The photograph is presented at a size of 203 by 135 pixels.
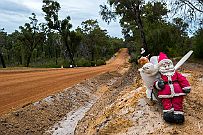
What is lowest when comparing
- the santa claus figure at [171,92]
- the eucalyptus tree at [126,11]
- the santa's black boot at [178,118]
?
the santa's black boot at [178,118]

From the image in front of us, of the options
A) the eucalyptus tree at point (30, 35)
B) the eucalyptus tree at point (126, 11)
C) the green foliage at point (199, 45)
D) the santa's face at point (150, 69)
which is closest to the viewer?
Answer: the santa's face at point (150, 69)

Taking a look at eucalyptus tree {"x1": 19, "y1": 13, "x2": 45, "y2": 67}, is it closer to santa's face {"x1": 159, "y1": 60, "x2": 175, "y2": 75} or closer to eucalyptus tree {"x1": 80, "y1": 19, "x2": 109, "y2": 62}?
eucalyptus tree {"x1": 80, "y1": 19, "x2": 109, "y2": 62}

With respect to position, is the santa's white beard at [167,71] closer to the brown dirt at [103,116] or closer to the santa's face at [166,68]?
the santa's face at [166,68]

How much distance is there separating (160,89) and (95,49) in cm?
8140

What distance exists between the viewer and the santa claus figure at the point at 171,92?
24.3ft

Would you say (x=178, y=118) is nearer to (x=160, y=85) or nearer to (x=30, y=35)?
(x=160, y=85)

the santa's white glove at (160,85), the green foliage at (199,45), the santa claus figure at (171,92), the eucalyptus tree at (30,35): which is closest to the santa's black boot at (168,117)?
the santa claus figure at (171,92)

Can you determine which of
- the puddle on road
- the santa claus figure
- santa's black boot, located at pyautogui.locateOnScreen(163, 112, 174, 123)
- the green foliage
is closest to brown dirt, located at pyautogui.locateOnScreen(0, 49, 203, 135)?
the puddle on road

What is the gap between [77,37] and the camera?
65500 millimetres

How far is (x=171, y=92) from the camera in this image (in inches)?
300

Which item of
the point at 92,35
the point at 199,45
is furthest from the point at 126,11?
the point at 92,35

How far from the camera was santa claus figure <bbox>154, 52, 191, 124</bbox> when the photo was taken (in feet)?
24.3

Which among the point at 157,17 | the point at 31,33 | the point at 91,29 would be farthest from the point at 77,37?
the point at 157,17

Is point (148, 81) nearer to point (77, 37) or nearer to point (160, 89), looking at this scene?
point (160, 89)
